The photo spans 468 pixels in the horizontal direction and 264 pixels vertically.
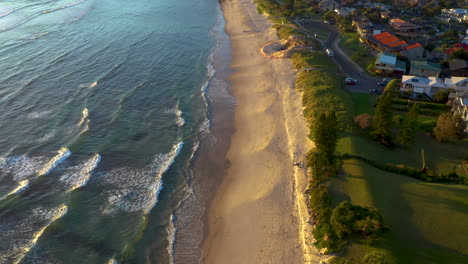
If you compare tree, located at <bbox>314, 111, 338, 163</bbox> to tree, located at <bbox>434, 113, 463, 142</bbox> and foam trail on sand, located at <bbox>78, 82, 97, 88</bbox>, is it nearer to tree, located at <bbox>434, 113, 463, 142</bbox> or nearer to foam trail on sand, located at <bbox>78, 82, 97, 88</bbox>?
tree, located at <bbox>434, 113, 463, 142</bbox>

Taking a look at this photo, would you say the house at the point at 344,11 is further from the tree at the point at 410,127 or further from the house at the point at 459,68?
the tree at the point at 410,127

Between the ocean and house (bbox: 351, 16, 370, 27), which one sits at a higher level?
house (bbox: 351, 16, 370, 27)

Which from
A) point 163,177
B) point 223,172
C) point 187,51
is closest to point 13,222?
point 163,177

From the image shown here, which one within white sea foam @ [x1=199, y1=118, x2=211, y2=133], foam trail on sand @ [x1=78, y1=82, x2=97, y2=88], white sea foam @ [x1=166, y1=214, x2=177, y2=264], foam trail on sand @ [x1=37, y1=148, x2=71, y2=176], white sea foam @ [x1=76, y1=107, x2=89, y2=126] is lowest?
white sea foam @ [x1=166, y1=214, x2=177, y2=264]

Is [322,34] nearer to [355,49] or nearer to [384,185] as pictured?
[355,49]

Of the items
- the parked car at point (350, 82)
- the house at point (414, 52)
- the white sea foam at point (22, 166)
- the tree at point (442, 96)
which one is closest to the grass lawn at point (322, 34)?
the house at point (414, 52)

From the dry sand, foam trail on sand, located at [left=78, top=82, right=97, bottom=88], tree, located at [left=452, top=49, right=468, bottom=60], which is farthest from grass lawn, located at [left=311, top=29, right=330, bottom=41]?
foam trail on sand, located at [left=78, top=82, right=97, bottom=88]
